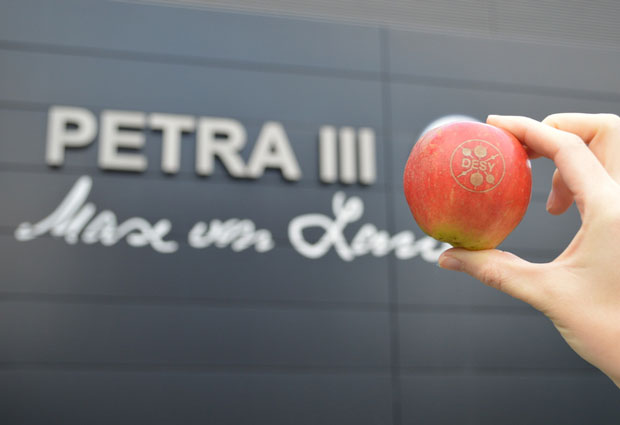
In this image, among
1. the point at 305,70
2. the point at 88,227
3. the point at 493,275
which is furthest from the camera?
the point at 305,70

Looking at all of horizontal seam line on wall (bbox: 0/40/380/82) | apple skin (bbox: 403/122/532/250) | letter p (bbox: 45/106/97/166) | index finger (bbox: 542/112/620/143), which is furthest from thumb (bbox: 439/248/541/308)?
horizontal seam line on wall (bbox: 0/40/380/82)

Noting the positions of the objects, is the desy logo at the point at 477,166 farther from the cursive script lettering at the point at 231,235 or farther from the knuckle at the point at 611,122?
the cursive script lettering at the point at 231,235

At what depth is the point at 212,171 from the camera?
18.2 feet

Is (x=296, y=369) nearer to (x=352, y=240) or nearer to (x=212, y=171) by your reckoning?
(x=352, y=240)

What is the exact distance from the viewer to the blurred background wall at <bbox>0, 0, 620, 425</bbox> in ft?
16.9

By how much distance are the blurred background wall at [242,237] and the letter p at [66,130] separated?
1 cm

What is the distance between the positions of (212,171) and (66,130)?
1.13 metres

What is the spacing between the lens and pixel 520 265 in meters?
1.10

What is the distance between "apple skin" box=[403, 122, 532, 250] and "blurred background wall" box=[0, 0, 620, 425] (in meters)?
4.10

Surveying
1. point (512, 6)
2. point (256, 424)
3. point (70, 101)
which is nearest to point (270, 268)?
point (256, 424)

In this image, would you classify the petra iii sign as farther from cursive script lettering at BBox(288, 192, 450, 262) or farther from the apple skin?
the apple skin

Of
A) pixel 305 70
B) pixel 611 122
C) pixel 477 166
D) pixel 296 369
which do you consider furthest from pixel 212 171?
pixel 611 122

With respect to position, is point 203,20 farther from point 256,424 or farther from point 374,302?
point 256,424

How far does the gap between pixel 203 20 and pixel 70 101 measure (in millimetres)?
1253
